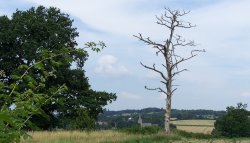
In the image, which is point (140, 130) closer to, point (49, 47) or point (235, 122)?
point (49, 47)

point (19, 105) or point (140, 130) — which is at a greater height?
point (140, 130)

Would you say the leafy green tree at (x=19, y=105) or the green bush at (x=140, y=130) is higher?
the green bush at (x=140, y=130)

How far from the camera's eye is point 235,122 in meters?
56.8

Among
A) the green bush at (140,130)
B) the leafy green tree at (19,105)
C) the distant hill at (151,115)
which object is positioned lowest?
the leafy green tree at (19,105)

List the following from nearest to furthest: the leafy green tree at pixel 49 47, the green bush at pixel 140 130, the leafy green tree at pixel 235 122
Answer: the green bush at pixel 140 130 < the leafy green tree at pixel 49 47 < the leafy green tree at pixel 235 122

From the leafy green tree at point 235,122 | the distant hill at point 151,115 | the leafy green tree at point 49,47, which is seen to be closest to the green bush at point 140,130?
the leafy green tree at point 49,47

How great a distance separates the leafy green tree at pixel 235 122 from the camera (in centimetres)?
5619

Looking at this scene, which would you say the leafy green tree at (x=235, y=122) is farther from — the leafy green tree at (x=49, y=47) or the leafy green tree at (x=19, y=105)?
the leafy green tree at (x=19, y=105)

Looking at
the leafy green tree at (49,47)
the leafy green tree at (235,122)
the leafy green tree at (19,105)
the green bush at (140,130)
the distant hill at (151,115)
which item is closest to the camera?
the leafy green tree at (19,105)

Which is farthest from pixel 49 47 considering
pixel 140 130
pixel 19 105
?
pixel 19 105

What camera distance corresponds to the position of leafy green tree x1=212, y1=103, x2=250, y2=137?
5619cm

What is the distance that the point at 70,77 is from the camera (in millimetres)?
44188

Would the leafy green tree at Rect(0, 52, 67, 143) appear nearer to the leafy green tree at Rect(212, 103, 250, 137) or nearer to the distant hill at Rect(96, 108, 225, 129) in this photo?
the distant hill at Rect(96, 108, 225, 129)

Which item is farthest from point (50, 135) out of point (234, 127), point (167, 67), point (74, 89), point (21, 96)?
point (234, 127)
